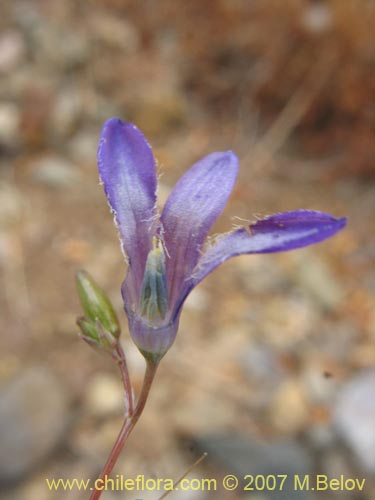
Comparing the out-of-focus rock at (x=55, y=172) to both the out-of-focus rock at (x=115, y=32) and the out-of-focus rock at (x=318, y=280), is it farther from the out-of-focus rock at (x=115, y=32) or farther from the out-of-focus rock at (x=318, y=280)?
the out-of-focus rock at (x=318, y=280)

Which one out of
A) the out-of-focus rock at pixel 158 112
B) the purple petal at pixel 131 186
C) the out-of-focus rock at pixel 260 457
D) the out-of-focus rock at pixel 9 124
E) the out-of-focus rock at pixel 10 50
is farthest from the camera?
the out-of-focus rock at pixel 10 50

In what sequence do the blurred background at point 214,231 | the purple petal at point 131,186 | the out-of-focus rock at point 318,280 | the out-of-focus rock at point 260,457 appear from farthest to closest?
the out-of-focus rock at point 318,280
the blurred background at point 214,231
the out-of-focus rock at point 260,457
the purple petal at point 131,186

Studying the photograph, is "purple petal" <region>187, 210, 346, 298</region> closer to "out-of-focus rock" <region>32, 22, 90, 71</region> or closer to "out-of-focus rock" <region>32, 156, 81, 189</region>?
"out-of-focus rock" <region>32, 156, 81, 189</region>

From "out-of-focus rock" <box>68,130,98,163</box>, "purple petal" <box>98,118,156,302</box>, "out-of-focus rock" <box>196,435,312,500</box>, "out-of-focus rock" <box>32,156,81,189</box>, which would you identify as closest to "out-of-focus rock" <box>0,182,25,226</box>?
"out-of-focus rock" <box>32,156,81,189</box>

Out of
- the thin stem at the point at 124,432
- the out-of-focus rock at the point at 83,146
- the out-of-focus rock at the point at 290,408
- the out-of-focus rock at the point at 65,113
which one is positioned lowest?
the thin stem at the point at 124,432

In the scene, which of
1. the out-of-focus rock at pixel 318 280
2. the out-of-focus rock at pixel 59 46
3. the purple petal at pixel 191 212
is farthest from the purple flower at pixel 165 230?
the out-of-focus rock at pixel 59 46

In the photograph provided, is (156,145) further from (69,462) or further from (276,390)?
(69,462)

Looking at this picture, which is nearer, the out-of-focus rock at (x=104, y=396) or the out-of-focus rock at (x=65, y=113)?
the out-of-focus rock at (x=104, y=396)
